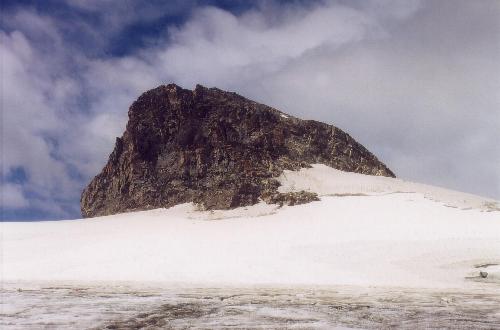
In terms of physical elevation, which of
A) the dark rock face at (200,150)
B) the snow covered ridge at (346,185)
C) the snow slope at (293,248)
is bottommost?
the snow slope at (293,248)

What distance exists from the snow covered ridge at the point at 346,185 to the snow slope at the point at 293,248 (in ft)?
13.6

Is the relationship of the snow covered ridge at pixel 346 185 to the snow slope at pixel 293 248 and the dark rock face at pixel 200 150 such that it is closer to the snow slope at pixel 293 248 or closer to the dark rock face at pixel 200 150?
the dark rock face at pixel 200 150

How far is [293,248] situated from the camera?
18.5 meters

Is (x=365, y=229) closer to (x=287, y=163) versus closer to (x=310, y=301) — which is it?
(x=310, y=301)

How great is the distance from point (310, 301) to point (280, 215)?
61.5 feet

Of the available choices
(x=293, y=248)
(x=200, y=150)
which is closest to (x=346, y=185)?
(x=200, y=150)

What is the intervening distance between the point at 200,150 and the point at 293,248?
94.9 feet

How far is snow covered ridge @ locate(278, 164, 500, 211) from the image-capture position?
109 ft

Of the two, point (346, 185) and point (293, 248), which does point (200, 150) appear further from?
point (293, 248)

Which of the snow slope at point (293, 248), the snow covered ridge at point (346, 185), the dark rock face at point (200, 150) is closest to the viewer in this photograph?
the snow slope at point (293, 248)

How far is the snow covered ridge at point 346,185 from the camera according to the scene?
109ft

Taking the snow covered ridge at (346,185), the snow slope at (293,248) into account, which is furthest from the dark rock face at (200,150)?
the snow slope at (293,248)

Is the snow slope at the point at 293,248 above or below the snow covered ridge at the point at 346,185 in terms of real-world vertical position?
below

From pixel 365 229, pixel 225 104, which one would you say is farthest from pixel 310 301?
pixel 225 104
